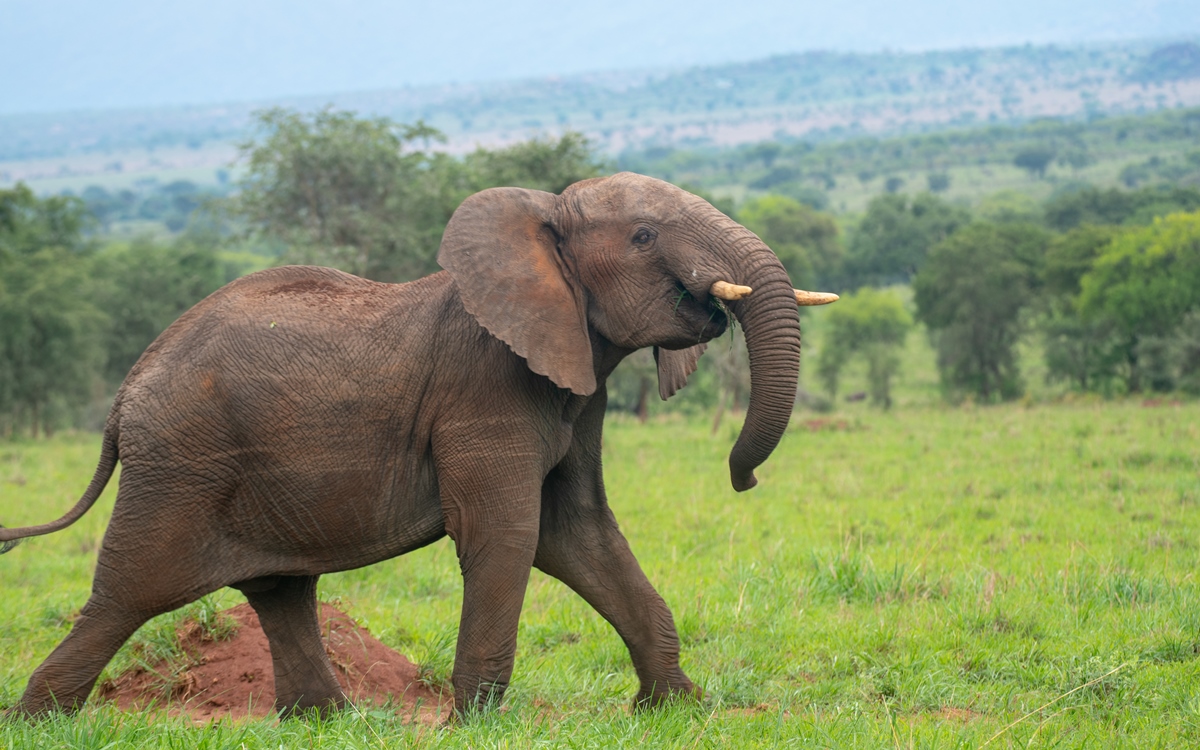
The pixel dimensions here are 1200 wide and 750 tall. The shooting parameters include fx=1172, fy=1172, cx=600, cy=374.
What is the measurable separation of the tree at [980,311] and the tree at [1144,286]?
11.7 feet

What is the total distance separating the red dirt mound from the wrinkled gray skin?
106 cm

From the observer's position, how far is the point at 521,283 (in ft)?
17.2

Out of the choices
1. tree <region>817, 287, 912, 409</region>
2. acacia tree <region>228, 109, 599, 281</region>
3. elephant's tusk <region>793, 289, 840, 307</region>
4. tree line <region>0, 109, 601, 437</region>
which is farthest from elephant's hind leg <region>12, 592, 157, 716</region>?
tree <region>817, 287, 912, 409</region>

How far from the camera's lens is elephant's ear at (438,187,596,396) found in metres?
5.14

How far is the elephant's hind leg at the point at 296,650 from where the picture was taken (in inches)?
241

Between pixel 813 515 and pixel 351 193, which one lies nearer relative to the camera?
pixel 813 515

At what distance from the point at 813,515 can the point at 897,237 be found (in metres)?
68.4

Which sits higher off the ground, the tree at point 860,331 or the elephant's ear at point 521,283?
the elephant's ear at point 521,283

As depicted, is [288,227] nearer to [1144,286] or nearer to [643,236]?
[643,236]

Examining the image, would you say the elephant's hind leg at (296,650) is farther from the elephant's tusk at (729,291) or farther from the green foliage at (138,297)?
the green foliage at (138,297)

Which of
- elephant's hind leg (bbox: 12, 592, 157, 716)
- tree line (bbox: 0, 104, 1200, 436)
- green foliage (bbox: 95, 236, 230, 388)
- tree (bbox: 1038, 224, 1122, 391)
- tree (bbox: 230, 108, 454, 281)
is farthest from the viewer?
green foliage (bbox: 95, 236, 230, 388)

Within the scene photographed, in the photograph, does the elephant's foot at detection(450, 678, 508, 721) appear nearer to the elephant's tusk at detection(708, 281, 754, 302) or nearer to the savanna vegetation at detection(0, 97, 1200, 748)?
the savanna vegetation at detection(0, 97, 1200, 748)

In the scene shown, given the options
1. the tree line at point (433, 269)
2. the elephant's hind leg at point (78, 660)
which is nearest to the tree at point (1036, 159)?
the tree line at point (433, 269)

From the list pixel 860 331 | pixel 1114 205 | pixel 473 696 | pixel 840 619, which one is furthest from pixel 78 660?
pixel 1114 205
